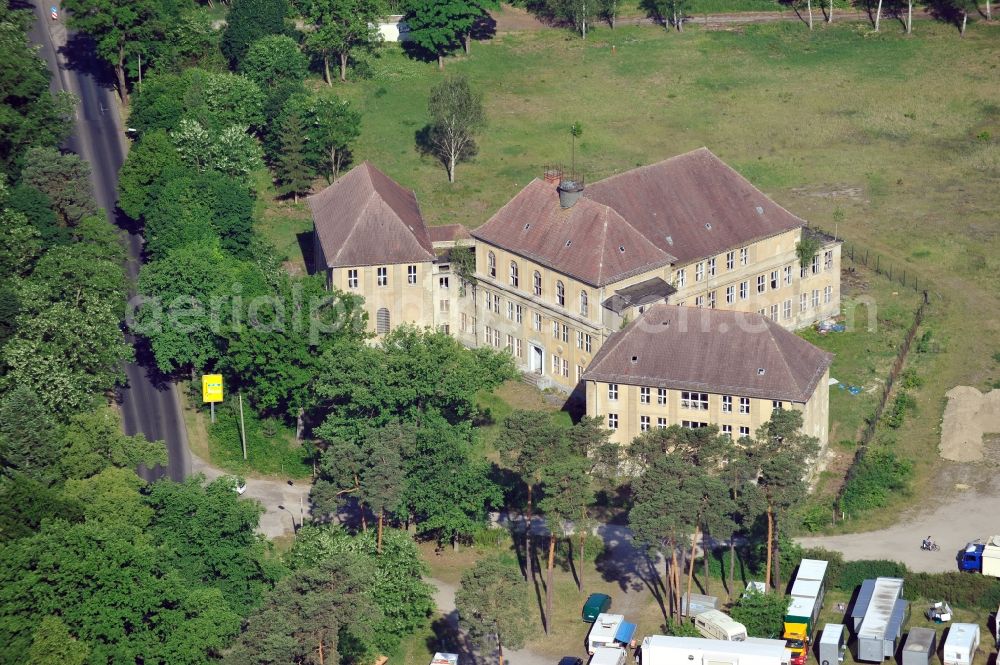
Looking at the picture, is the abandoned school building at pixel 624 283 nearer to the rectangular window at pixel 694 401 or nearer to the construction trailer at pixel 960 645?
the rectangular window at pixel 694 401

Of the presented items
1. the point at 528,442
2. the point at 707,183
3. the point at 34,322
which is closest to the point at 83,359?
the point at 34,322

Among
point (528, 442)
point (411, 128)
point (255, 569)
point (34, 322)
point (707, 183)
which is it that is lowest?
point (255, 569)

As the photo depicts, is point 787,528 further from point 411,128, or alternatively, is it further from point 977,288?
point 411,128

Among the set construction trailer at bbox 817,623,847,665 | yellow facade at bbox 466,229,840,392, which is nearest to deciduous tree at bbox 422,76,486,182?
yellow facade at bbox 466,229,840,392

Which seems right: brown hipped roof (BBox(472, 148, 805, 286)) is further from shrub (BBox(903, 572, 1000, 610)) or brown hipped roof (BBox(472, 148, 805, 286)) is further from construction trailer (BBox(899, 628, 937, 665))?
construction trailer (BBox(899, 628, 937, 665))

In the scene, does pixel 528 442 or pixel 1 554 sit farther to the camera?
pixel 528 442

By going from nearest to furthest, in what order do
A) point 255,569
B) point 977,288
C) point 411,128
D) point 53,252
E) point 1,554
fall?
point 1,554 < point 255,569 < point 53,252 < point 977,288 < point 411,128

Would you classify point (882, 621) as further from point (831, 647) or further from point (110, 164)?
point (110, 164)

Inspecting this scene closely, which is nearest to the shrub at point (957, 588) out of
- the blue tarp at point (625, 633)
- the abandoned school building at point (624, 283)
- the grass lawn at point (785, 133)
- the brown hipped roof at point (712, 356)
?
the brown hipped roof at point (712, 356)
